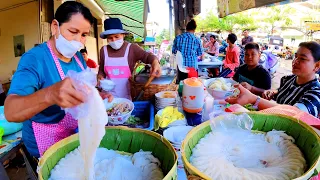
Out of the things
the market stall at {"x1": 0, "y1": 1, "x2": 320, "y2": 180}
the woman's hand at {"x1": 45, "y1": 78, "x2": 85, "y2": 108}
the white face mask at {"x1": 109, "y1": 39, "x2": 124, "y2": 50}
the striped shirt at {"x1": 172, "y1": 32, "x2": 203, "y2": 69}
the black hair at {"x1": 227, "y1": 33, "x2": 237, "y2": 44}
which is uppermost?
the black hair at {"x1": 227, "y1": 33, "x2": 237, "y2": 44}

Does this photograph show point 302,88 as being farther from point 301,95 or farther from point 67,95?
point 67,95

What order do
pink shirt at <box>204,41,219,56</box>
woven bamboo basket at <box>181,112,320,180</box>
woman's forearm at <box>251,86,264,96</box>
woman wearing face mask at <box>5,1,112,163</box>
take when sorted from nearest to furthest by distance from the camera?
1. woven bamboo basket at <box>181,112,320,180</box>
2. woman wearing face mask at <box>5,1,112,163</box>
3. woman's forearm at <box>251,86,264,96</box>
4. pink shirt at <box>204,41,219,56</box>

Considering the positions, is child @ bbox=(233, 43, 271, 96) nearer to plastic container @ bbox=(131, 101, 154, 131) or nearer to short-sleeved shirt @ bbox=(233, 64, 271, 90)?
short-sleeved shirt @ bbox=(233, 64, 271, 90)

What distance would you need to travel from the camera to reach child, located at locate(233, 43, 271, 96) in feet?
10.7

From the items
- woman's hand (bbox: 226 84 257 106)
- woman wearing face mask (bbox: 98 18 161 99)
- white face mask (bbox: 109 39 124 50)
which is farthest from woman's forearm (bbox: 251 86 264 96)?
white face mask (bbox: 109 39 124 50)

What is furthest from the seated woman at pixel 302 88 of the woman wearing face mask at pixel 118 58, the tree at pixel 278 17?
the tree at pixel 278 17

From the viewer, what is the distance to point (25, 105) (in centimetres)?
100

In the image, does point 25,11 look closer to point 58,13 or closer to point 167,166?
point 58,13

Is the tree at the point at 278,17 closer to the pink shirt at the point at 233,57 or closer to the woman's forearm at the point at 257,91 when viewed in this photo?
the pink shirt at the point at 233,57

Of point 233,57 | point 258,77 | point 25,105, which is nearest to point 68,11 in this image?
point 25,105

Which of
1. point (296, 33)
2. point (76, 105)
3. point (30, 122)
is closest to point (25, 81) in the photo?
point (30, 122)

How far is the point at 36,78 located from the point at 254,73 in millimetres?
2983

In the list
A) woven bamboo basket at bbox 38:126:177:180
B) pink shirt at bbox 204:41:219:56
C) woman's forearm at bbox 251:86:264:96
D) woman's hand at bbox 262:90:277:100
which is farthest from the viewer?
pink shirt at bbox 204:41:219:56

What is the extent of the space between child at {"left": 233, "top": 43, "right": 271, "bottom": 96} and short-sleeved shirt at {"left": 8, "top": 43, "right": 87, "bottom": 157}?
8.39 feet
